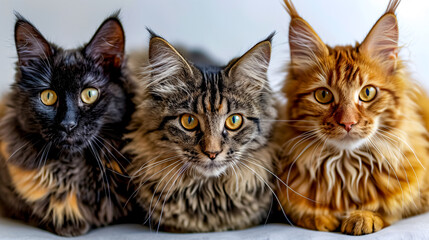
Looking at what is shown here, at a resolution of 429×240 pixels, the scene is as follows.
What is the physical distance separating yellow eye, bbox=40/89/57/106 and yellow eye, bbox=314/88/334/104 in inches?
38.1

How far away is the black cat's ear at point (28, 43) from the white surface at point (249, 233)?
637 mm

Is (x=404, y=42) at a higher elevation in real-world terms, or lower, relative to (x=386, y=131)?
higher

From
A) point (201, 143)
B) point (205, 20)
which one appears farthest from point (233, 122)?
point (205, 20)

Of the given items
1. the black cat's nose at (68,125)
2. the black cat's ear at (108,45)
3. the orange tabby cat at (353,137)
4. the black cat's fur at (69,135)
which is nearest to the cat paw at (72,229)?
the black cat's fur at (69,135)

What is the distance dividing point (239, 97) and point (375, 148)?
0.53 meters

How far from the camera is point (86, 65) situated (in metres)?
1.49

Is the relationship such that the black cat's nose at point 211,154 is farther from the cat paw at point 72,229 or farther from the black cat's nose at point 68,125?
the cat paw at point 72,229

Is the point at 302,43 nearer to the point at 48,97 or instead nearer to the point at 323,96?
the point at 323,96

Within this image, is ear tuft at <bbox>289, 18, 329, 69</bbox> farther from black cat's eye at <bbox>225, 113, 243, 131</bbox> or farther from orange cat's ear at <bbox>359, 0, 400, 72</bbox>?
black cat's eye at <bbox>225, 113, 243, 131</bbox>

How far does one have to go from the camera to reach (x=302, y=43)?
1.50 meters

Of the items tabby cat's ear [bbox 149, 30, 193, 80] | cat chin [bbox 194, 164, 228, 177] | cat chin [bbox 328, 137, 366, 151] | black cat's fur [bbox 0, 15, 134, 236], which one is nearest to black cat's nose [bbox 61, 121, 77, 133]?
black cat's fur [bbox 0, 15, 134, 236]

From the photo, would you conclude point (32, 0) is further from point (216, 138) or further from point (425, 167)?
point (425, 167)

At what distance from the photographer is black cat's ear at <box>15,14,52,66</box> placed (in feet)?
4.73

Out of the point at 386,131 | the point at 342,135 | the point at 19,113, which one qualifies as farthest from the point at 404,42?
the point at 19,113
